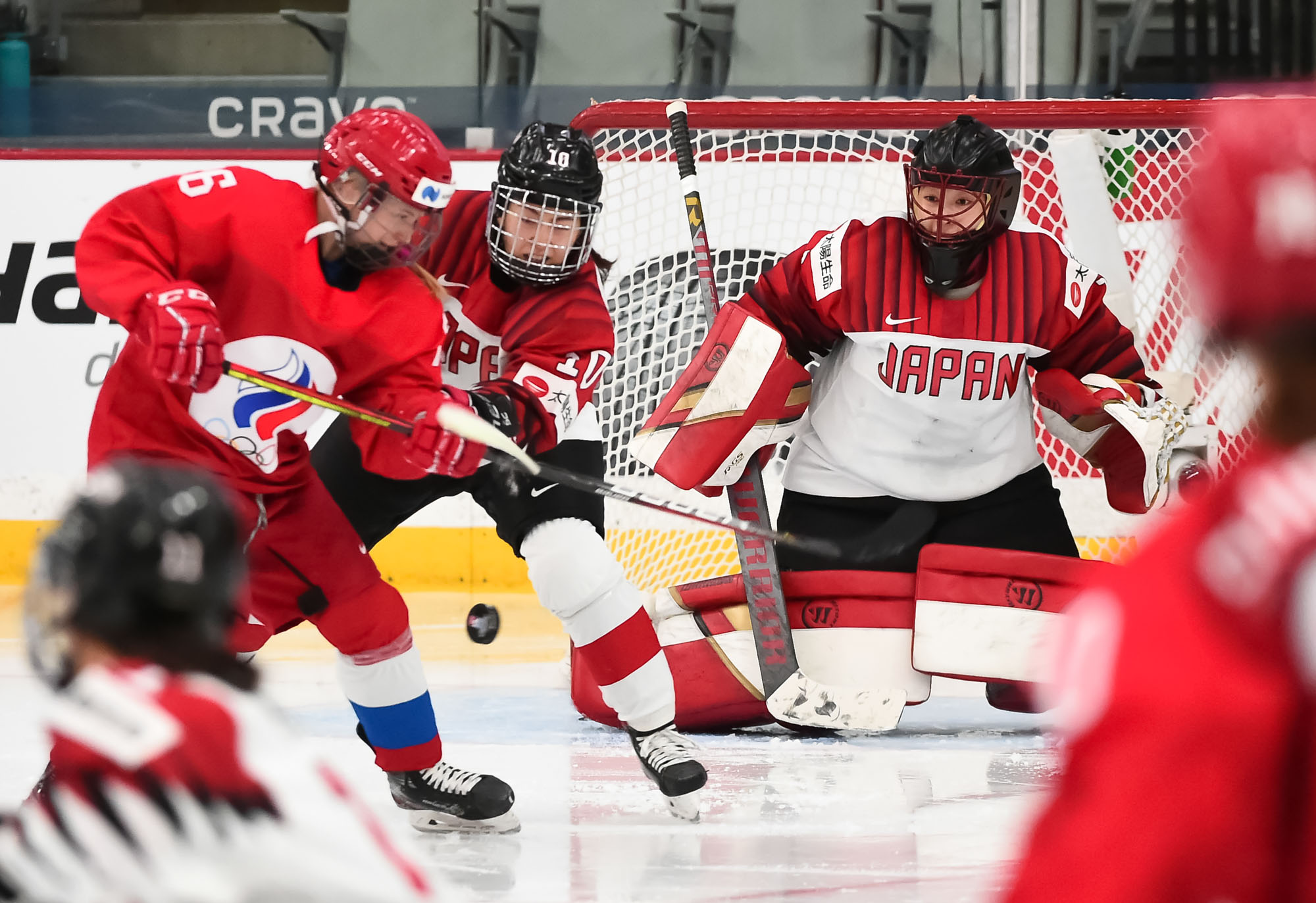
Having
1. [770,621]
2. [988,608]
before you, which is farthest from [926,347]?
[770,621]

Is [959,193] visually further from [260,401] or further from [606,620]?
[260,401]

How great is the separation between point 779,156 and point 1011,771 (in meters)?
1.66

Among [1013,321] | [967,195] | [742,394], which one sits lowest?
[742,394]

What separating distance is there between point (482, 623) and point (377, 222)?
1.82 metres

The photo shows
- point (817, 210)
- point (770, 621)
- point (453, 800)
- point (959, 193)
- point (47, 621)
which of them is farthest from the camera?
point (817, 210)

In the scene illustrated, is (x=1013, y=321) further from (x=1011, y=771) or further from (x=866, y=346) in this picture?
(x=1011, y=771)

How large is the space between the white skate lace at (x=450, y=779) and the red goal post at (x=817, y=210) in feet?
4.25

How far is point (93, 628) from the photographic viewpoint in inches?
33.3

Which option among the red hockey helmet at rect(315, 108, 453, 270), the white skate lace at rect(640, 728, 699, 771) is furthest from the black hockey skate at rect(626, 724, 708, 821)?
the red hockey helmet at rect(315, 108, 453, 270)

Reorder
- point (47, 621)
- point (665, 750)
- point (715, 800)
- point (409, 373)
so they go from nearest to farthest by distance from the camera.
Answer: point (47, 621), point (409, 373), point (665, 750), point (715, 800)

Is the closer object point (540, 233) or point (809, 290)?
point (540, 233)

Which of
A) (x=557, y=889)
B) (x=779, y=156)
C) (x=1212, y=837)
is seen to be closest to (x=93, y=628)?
(x=1212, y=837)

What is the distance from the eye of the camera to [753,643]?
3041 mm

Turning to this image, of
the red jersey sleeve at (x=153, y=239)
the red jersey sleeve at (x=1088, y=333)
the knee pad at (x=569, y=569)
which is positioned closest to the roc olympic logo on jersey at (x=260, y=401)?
the red jersey sleeve at (x=153, y=239)
